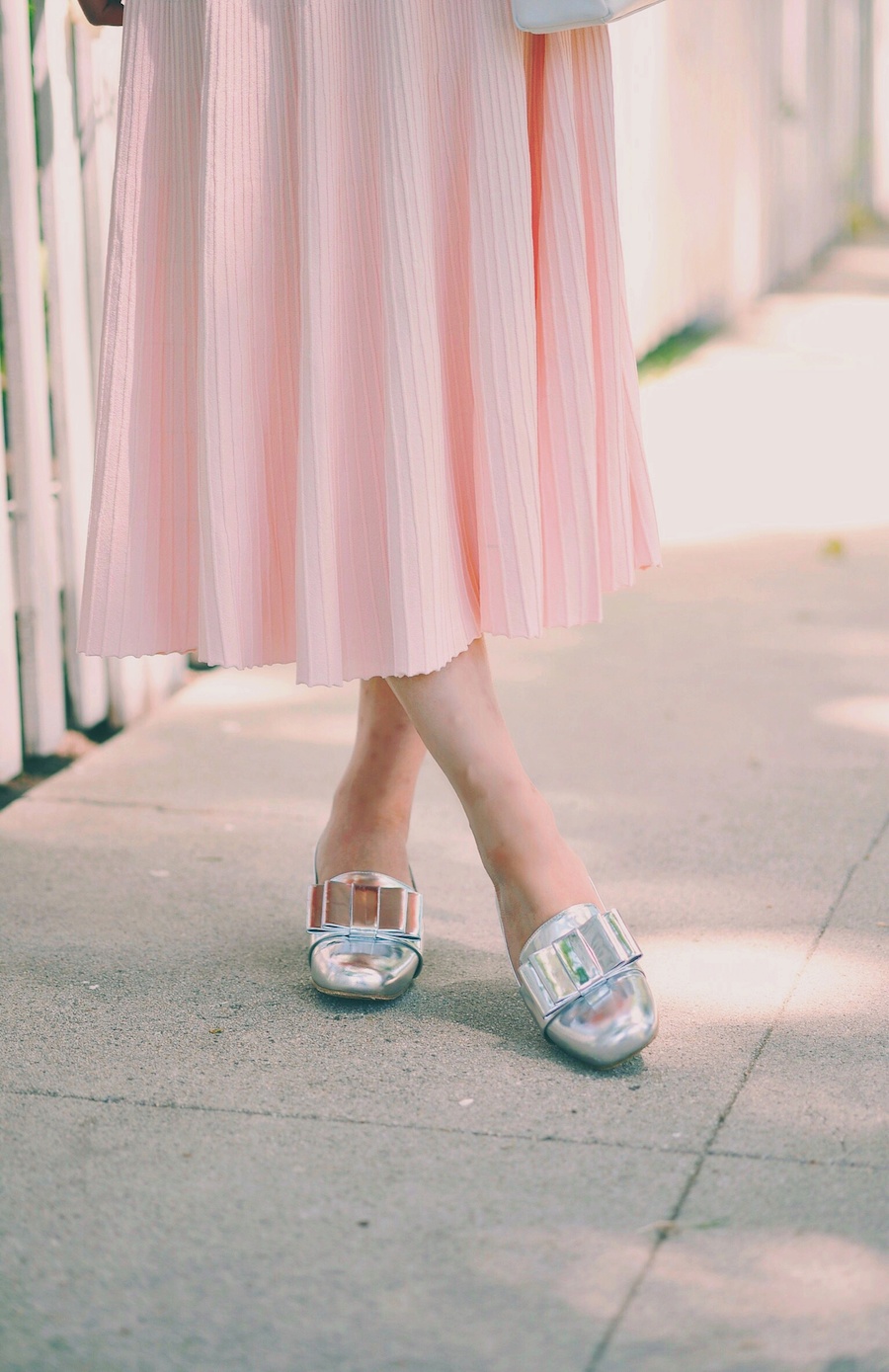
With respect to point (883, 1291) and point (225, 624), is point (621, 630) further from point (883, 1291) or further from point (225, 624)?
point (883, 1291)

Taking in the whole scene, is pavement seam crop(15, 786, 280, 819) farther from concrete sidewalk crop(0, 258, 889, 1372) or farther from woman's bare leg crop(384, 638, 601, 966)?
woman's bare leg crop(384, 638, 601, 966)

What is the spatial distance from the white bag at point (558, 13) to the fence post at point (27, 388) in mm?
1197

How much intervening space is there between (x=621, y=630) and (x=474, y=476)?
6.03 ft

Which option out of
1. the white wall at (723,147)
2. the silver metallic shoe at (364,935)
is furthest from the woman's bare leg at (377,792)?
the white wall at (723,147)

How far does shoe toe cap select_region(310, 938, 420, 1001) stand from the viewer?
183 cm

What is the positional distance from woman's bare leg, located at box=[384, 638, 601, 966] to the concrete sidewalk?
16 centimetres

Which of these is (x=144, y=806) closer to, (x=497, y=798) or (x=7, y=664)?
(x=7, y=664)

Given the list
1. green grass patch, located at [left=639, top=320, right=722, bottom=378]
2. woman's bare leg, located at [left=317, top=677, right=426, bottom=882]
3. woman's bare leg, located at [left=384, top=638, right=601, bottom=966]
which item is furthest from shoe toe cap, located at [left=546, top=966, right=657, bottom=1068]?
green grass patch, located at [left=639, top=320, right=722, bottom=378]

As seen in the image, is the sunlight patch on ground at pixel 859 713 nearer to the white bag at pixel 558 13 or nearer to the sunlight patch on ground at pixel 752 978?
the sunlight patch on ground at pixel 752 978

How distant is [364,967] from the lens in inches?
72.3

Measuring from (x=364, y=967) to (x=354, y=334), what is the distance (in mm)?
723

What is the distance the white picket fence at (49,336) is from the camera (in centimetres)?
253

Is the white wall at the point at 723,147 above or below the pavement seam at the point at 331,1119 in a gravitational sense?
above

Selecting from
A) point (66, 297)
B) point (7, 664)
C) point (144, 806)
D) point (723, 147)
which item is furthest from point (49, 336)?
point (723, 147)
